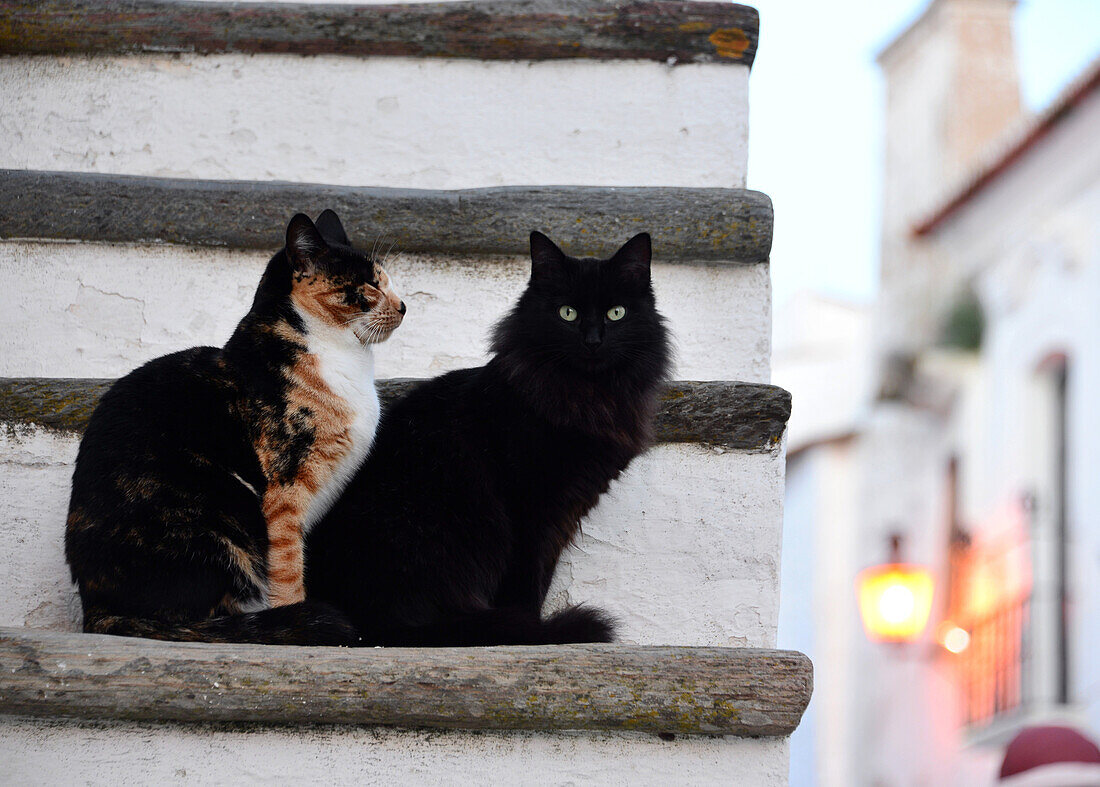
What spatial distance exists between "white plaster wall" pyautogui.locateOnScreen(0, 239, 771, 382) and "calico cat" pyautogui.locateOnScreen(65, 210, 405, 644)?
0.41 metres

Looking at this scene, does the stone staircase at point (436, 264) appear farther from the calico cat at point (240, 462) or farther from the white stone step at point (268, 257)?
the calico cat at point (240, 462)

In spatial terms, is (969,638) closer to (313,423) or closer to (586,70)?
(586,70)

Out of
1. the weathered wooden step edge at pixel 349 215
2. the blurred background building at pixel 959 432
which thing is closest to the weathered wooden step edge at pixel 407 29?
the weathered wooden step edge at pixel 349 215

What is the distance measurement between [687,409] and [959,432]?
10515 millimetres

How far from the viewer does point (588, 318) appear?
2.87 m

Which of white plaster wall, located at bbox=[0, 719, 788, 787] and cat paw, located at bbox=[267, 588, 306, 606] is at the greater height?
cat paw, located at bbox=[267, 588, 306, 606]

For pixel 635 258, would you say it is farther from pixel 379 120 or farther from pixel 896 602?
pixel 896 602

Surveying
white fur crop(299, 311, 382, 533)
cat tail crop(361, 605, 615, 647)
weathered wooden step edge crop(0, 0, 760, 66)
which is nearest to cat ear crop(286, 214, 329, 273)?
white fur crop(299, 311, 382, 533)

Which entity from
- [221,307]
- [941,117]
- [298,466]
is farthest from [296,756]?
[941,117]

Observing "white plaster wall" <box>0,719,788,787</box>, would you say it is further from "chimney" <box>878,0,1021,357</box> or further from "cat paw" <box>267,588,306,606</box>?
"chimney" <box>878,0,1021,357</box>

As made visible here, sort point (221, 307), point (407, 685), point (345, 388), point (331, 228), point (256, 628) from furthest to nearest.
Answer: point (221, 307) < point (331, 228) < point (345, 388) < point (256, 628) < point (407, 685)

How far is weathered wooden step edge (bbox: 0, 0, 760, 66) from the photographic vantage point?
132 inches

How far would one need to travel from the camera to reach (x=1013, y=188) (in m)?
11.7

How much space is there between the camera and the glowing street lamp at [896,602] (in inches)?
382
